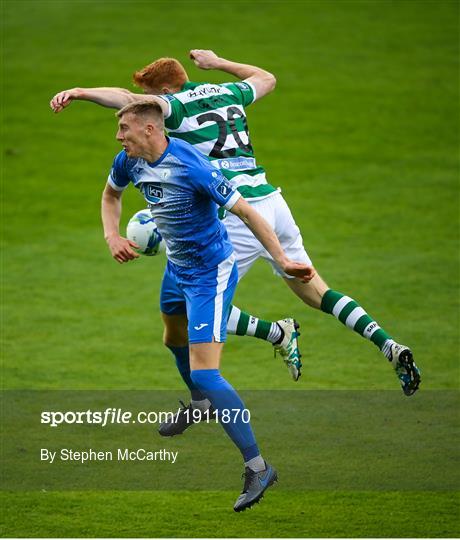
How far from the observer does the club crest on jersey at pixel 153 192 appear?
7.89 metres

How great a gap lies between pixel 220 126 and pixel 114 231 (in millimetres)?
1199

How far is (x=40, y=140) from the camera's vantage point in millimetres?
20438

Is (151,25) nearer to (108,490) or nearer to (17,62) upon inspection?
(17,62)

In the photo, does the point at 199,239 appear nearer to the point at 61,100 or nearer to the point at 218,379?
the point at 218,379

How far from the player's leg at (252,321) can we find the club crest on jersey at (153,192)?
51.7 inches

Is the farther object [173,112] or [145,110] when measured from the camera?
[173,112]

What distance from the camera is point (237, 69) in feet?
30.0

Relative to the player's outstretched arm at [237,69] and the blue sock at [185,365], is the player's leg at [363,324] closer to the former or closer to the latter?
the blue sock at [185,365]

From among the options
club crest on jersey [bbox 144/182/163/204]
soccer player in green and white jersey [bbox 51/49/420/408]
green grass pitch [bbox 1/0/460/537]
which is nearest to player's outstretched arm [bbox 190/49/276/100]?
soccer player in green and white jersey [bbox 51/49/420/408]

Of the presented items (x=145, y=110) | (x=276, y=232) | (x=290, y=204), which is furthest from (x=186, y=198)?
(x=290, y=204)

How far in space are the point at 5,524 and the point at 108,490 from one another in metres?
0.98

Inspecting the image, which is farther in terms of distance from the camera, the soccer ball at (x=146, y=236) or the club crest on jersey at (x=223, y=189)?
the soccer ball at (x=146, y=236)

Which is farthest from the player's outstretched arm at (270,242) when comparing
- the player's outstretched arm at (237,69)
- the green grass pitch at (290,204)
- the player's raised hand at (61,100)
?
the green grass pitch at (290,204)

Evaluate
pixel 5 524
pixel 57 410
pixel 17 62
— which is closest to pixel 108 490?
pixel 5 524
